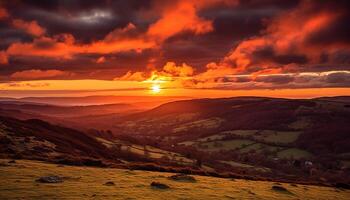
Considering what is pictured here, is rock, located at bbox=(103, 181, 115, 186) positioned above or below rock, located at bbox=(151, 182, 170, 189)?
above

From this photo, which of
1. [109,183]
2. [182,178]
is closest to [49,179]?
[109,183]

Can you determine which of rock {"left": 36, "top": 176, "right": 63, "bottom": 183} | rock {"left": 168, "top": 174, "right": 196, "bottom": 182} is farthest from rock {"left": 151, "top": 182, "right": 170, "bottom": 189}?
rock {"left": 36, "top": 176, "right": 63, "bottom": 183}

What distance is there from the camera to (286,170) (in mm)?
161625

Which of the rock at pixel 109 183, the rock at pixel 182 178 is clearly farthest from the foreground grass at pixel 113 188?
the rock at pixel 182 178

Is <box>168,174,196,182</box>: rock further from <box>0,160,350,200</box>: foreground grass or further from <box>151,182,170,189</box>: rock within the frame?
<box>151,182,170,189</box>: rock

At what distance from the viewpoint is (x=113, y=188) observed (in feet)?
129

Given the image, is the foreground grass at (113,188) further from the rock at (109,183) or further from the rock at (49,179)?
the rock at (49,179)

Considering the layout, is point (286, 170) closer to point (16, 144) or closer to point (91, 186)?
point (16, 144)

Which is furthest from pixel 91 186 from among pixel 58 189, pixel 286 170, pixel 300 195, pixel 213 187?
pixel 286 170

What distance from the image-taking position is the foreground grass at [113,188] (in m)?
34.7

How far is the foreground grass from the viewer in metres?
34.7

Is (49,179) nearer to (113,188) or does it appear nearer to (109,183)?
(109,183)


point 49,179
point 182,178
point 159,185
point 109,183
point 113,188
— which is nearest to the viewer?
point 49,179

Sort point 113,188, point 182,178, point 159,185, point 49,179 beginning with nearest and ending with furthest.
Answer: point 49,179 → point 113,188 → point 159,185 → point 182,178
